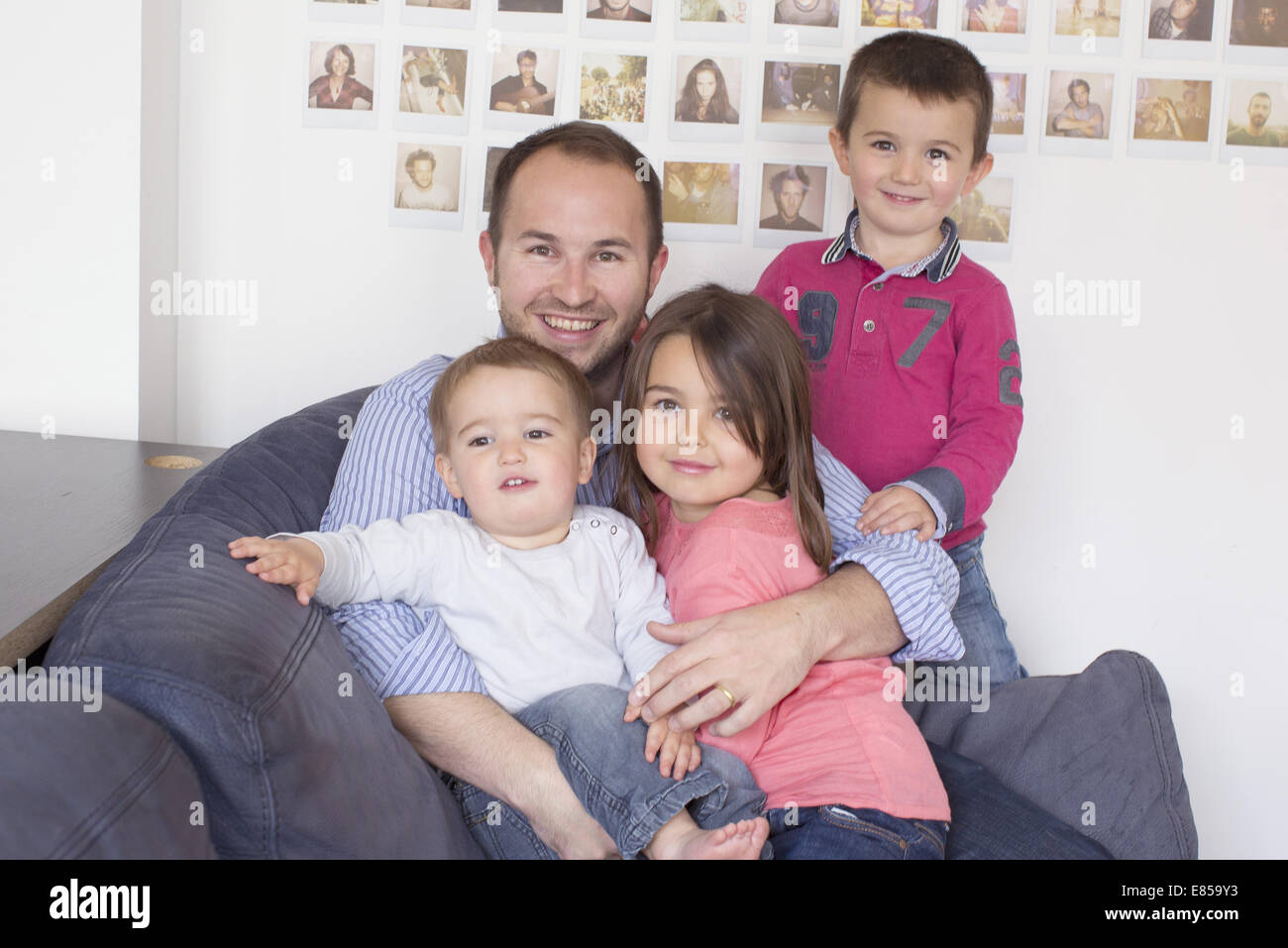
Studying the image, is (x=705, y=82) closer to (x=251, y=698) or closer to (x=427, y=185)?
(x=427, y=185)

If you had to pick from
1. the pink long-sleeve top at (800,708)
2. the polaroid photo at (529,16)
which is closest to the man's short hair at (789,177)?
the polaroid photo at (529,16)

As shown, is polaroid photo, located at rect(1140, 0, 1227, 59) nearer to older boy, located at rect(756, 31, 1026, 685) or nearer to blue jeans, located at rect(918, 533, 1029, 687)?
older boy, located at rect(756, 31, 1026, 685)

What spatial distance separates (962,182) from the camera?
2.27 metres

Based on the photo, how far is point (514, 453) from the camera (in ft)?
5.51

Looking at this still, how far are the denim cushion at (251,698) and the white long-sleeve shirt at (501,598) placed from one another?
143 millimetres

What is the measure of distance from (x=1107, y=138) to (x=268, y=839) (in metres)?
2.44

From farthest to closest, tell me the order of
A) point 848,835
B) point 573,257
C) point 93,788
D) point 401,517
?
1. point 573,257
2. point 401,517
3. point 848,835
4. point 93,788

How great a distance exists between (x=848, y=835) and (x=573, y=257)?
1.13 metres

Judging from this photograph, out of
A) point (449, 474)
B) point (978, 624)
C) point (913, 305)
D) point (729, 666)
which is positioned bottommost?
point (978, 624)

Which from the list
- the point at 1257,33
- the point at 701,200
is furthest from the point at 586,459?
the point at 1257,33

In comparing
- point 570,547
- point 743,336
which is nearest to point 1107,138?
point 743,336

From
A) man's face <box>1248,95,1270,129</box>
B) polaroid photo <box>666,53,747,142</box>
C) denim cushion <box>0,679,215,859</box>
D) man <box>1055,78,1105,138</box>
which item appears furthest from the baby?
man's face <box>1248,95,1270,129</box>

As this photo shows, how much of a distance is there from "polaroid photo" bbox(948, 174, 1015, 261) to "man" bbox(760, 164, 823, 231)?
347 mm

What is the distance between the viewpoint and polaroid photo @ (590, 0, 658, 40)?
8.53 ft
